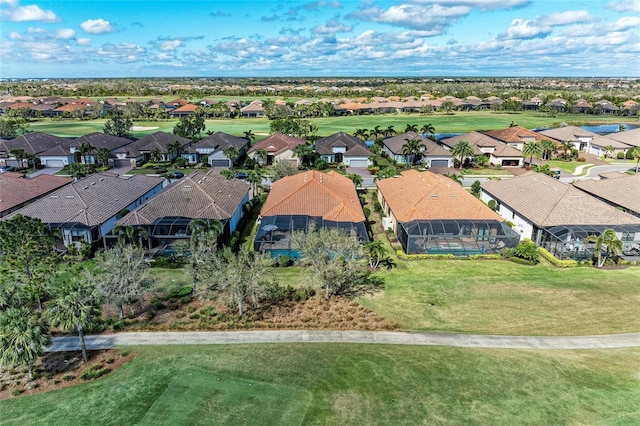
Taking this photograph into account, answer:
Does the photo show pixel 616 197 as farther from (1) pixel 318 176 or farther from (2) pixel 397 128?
(2) pixel 397 128

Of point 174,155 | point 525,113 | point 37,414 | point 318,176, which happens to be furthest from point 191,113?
point 37,414

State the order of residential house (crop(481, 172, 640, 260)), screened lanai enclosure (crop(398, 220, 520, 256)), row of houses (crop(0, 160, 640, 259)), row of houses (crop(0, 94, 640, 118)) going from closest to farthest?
residential house (crop(481, 172, 640, 260)), screened lanai enclosure (crop(398, 220, 520, 256)), row of houses (crop(0, 160, 640, 259)), row of houses (crop(0, 94, 640, 118))

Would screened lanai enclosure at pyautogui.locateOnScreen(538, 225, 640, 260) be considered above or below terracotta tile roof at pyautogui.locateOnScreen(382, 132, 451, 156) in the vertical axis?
below

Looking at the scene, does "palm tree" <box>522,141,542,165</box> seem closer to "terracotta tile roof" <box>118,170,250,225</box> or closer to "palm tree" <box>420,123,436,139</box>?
"palm tree" <box>420,123,436,139</box>

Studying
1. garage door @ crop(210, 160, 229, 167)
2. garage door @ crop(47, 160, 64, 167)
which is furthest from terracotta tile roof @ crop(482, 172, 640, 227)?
garage door @ crop(47, 160, 64, 167)

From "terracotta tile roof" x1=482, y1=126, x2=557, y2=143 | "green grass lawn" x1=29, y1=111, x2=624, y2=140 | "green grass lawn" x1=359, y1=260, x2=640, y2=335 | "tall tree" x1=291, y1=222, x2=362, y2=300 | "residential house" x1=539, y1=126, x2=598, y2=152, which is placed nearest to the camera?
"green grass lawn" x1=359, y1=260, x2=640, y2=335

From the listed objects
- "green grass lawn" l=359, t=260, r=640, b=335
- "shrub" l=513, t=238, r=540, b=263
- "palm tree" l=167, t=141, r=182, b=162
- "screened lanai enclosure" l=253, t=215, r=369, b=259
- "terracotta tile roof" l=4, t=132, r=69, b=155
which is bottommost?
"green grass lawn" l=359, t=260, r=640, b=335

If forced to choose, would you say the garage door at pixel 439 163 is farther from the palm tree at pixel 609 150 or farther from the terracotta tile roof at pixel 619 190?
the palm tree at pixel 609 150
